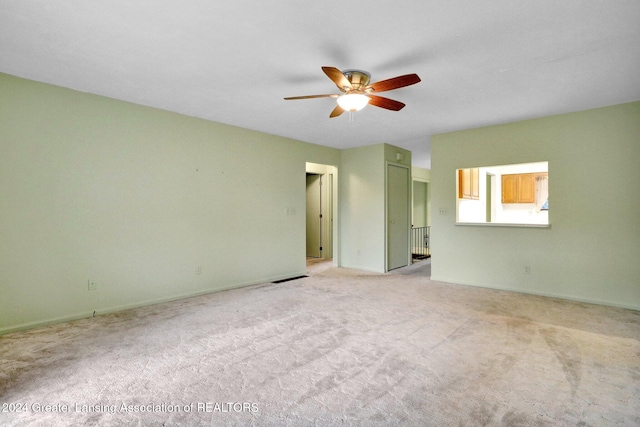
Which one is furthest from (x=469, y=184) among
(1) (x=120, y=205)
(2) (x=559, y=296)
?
(1) (x=120, y=205)

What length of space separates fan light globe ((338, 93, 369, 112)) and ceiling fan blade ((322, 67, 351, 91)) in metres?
0.09

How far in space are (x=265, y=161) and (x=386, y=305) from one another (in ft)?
9.42

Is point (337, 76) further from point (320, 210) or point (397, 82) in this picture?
point (320, 210)

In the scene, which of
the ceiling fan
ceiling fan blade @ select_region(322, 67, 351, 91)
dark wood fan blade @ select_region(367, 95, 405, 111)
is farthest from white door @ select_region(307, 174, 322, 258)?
ceiling fan blade @ select_region(322, 67, 351, 91)

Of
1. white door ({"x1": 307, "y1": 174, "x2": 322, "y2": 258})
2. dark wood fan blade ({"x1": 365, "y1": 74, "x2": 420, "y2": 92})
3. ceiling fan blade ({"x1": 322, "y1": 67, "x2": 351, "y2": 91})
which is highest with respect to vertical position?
ceiling fan blade ({"x1": 322, "y1": 67, "x2": 351, "y2": 91})

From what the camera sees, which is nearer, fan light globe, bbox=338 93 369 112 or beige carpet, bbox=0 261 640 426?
beige carpet, bbox=0 261 640 426

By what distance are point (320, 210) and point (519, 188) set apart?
459 cm

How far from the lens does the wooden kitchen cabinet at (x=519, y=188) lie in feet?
23.4

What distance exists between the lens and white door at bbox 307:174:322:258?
7.79 m

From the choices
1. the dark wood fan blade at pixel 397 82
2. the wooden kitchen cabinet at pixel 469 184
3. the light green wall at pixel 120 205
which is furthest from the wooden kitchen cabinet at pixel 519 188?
the dark wood fan blade at pixel 397 82

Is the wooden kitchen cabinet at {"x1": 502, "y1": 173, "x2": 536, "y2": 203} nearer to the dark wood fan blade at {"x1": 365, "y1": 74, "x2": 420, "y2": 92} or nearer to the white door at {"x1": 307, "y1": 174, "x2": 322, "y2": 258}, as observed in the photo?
the white door at {"x1": 307, "y1": 174, "x2": 322, "y2": 258}

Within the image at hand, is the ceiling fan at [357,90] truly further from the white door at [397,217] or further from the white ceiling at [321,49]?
the white door at [397,217]

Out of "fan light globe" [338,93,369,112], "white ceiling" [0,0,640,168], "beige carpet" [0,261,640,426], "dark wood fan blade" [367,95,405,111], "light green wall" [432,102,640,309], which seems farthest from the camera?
"light green wall" [432,102,640,309]

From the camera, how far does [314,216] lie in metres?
7.91
